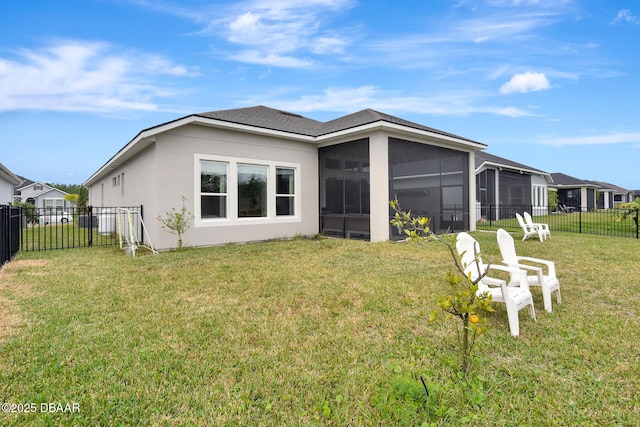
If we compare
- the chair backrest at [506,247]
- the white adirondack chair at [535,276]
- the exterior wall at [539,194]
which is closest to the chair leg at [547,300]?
the white adirondack chair at [535,276]

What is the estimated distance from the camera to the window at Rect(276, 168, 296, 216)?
10.6m

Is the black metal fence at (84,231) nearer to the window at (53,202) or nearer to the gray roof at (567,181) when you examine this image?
the window at (53,202)

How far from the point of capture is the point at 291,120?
41.8 ft

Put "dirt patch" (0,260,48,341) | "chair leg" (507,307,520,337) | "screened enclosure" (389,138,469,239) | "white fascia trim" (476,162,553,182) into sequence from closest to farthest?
1. "chair leg" (507,307,520,337)
2. "dirt patch" (0,260,48,341)
3. "screened enclosure" (389,138,469,239)
4. "white fascia trim" (476,162,553,182)

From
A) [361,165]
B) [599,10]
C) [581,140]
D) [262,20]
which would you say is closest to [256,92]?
[262,20]

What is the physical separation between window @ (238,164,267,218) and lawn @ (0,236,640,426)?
4.78m

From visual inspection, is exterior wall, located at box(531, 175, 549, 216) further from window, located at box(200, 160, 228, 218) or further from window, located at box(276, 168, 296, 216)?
window, located at box(200, 160, 228, 218)

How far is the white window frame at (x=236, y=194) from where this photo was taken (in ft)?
29.8

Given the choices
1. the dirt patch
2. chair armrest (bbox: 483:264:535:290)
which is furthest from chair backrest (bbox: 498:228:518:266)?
the dirt patch

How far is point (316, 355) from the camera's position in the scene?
2.71m

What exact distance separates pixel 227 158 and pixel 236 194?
44.3 inches

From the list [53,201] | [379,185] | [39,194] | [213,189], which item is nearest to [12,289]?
[213,189]

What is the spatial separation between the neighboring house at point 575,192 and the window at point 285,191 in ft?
104

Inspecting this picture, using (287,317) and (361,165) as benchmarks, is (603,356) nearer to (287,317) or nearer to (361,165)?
(287,317)
